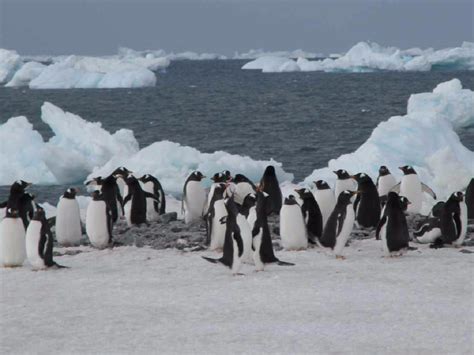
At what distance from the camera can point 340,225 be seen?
8.35 metres

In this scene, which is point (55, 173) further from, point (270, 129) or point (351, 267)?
point (270, 129)

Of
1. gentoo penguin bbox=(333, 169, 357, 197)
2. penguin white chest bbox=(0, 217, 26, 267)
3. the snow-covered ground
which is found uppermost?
gentoo penguin bbox=(333, 169, 357, 197)

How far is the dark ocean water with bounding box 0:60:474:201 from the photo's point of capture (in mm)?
33094

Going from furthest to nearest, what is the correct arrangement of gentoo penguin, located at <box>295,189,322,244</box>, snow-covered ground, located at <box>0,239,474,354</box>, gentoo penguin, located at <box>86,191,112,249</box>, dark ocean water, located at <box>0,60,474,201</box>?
dark ocean water, located at <box>0,60,474,201</box>
gentoo penguin, located at <box>86,191,112,249</box>
gentoo penguin, located at <box>295,189,322,244</box>
snow-covered ground, located at <box>0,239,474,354</box>

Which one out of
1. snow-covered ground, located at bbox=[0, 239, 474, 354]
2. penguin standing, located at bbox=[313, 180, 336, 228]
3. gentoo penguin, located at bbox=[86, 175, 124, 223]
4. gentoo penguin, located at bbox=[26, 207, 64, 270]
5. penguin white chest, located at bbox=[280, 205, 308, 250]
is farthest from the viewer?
gentoo penguin, located at bbox=[86, 175, 124, 223]

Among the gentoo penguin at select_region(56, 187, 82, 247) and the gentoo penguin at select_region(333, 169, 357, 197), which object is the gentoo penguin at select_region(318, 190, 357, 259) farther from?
the gentoo penguin at select_region(56, 187, 82, 247)

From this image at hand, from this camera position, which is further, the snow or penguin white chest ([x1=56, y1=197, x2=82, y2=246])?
the snow

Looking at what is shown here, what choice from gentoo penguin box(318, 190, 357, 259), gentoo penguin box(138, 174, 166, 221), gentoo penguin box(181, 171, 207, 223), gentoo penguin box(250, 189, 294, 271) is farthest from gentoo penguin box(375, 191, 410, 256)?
gentoo penguin box(138, 174, 166, 221)

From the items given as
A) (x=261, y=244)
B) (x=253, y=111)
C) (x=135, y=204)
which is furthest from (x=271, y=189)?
(x=253, y=111)

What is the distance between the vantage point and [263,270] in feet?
25.7

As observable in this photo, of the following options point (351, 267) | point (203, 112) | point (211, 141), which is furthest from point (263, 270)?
point (203, 112)

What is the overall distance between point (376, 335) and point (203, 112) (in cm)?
4434

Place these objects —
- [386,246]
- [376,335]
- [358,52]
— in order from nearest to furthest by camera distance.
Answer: [376,335]
[386,246]
[358,52]

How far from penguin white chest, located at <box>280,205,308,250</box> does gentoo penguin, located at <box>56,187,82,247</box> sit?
242cm
